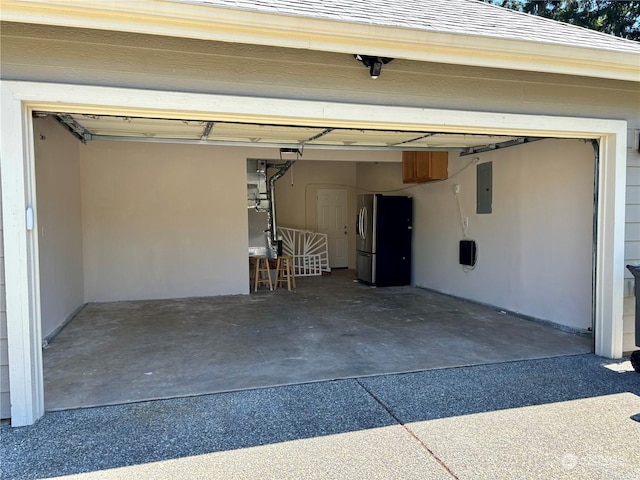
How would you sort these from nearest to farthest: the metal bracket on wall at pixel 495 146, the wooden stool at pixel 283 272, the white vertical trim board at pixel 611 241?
the white vertical trim board at pixel 611 241, the metal bracket on wall at pixel 495 146, the wooden stool at pixel 283 272

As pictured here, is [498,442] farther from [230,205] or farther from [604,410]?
[230,205]

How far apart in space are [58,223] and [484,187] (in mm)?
5915

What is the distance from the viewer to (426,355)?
13.9 ft

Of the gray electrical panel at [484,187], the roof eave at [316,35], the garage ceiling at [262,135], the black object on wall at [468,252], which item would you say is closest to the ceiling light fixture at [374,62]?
the roof eave at [316,35]

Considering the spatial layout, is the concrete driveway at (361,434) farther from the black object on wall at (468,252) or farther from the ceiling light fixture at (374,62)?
the black object on wall at (468,252)

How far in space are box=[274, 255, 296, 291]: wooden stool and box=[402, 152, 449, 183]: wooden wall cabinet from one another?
283 centimetres

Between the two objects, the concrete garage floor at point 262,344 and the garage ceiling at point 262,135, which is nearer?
the concrete garage floor at point 262,344

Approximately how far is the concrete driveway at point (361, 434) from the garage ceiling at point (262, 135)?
2472 millimetres

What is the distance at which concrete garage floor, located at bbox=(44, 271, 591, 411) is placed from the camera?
11.9 ft

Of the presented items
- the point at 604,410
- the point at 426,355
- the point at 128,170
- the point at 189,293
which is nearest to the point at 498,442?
the point at 604,410

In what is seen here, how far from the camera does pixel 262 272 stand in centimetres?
845

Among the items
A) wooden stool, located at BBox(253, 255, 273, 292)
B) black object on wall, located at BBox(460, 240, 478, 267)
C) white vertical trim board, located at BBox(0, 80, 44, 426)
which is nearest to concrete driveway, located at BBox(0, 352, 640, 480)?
white vertical trim board, located at BBox(0, 80, 44, 426)

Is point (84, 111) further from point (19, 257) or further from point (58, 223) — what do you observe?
point (58, 223)

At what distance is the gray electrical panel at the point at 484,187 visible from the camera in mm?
6379
